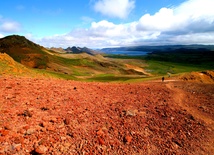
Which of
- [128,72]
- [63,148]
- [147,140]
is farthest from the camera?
[128,72]

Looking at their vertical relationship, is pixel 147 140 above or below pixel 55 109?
below

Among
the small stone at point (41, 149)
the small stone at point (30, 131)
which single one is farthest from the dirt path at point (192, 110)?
the small stone at point (30, 131)

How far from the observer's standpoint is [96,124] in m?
9.12

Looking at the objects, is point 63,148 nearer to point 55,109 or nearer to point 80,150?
point 80,150

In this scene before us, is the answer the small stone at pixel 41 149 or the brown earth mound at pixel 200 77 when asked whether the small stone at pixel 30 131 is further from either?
the brown earth mound at pixel 200 77

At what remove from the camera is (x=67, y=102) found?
1134 centimetres

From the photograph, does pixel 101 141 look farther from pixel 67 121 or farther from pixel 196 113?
pixel 196 113

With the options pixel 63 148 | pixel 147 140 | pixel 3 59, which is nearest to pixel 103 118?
pixel 147 140

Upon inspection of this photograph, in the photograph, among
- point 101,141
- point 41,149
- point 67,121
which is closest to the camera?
point 41,149

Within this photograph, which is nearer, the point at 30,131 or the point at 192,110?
the point at 30,131

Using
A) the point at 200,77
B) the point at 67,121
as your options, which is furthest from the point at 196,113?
the point at 200,77

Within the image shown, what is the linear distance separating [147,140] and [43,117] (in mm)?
5071

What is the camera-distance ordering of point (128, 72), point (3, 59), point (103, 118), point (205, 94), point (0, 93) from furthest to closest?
point (128, 72) → point (3, 59) → point (205, 94) → point (0, 93) → point (103, 118)

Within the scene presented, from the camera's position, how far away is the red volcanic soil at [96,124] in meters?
7.27
